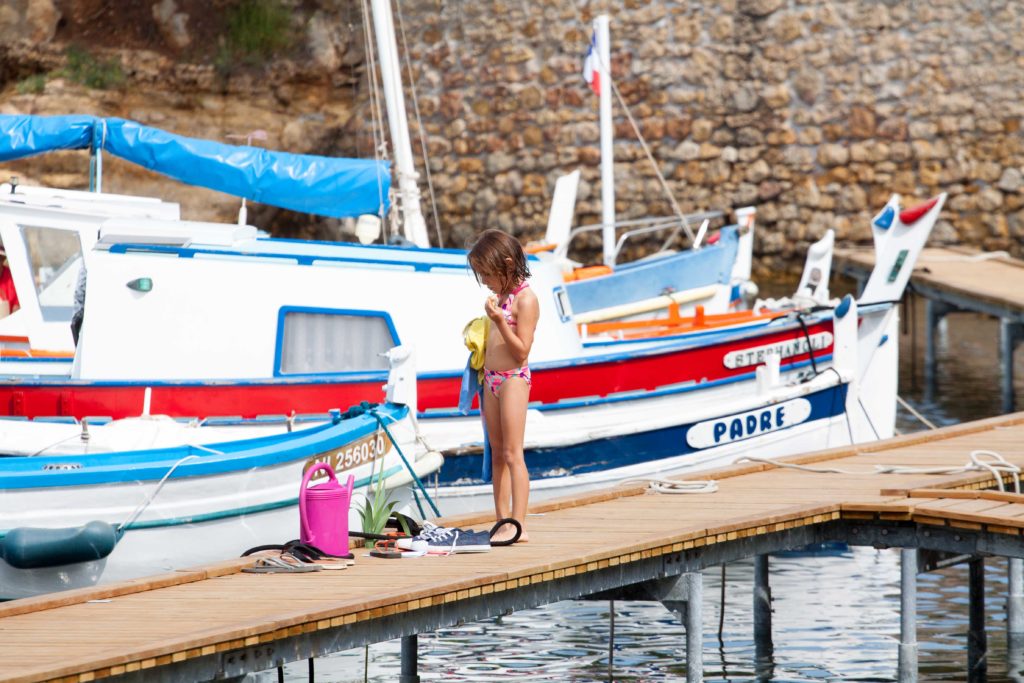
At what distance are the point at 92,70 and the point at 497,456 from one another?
61.4ft

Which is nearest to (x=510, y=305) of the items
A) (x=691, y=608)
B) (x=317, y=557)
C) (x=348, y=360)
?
(x=317, y=557)

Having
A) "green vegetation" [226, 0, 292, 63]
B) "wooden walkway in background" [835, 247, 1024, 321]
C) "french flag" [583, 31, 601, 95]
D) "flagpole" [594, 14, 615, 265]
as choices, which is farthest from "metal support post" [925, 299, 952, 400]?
"green vegetation" [226, 0, 292, 63]

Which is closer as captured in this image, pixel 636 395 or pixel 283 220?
pixel 636 395

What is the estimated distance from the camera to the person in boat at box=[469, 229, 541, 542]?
654cm

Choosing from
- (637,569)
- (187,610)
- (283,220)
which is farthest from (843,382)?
(283,220)

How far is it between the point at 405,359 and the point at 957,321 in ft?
57.9

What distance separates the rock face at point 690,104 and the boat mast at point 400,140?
10028 mm

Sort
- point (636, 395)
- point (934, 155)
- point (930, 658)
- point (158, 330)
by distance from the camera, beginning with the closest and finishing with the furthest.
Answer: point (930, 658)
point (158, 330)
point (636, 395)
point (934, 155)

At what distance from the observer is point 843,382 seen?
11.6 m

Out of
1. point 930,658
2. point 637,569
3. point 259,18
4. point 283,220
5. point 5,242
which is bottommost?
point 930,658

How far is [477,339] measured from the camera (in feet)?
22.0

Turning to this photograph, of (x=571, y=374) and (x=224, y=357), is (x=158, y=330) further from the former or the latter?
(x=571, y=374)

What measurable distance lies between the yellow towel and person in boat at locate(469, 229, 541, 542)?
0.06 ft

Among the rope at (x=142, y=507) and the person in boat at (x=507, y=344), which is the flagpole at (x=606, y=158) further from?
the person in boat at (x=507, y=344)
